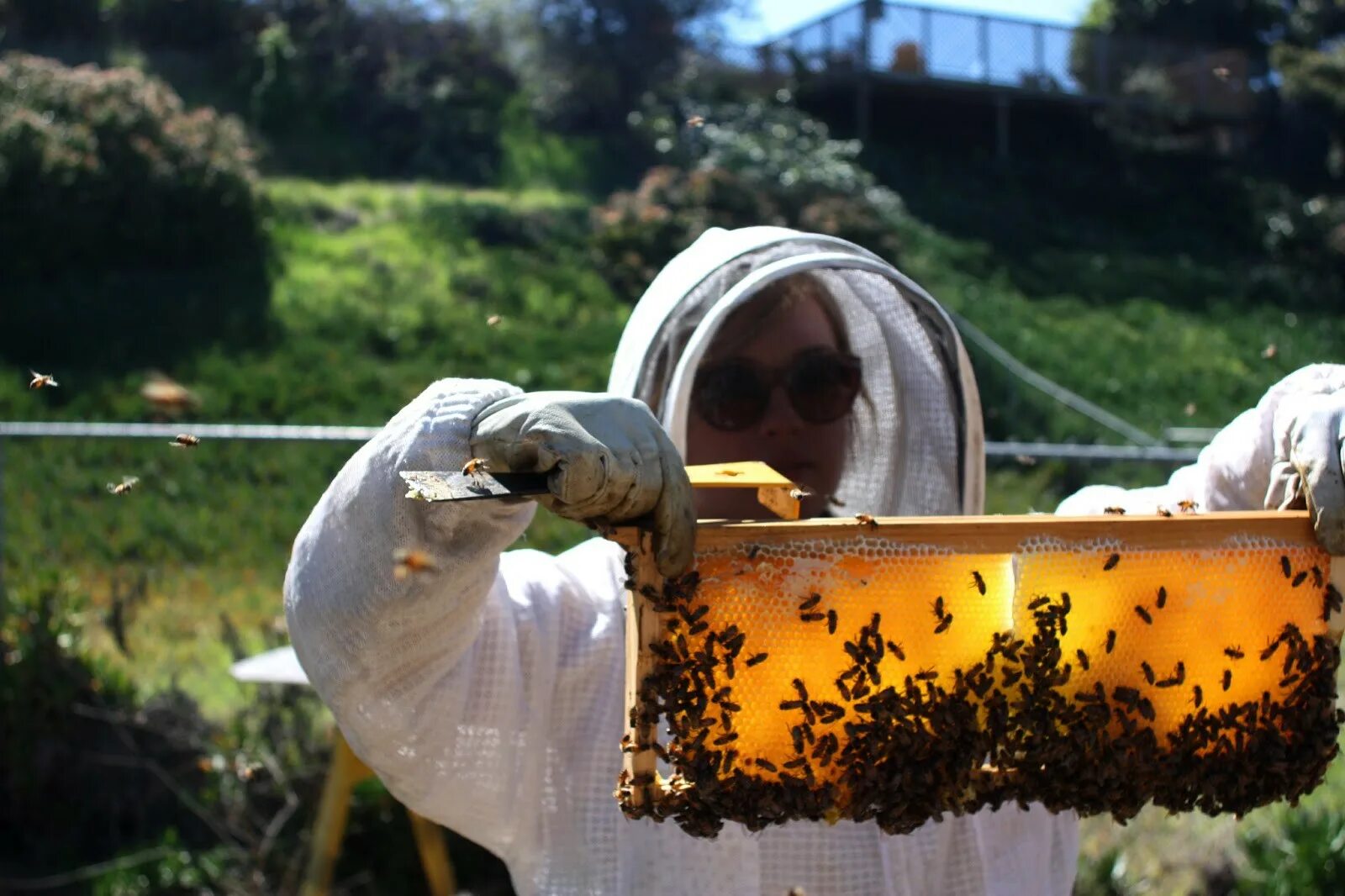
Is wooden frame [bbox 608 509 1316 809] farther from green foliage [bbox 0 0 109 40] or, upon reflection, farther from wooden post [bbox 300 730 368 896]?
green foliage [bbox 0 0 109 40]

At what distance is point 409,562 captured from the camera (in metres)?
1.90

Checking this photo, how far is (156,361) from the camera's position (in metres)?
12.6

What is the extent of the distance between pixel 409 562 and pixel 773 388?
1287 mm

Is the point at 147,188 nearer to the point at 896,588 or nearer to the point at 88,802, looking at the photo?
the point at 88,802

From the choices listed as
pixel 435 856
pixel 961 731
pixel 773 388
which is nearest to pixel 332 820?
pixel 435 856

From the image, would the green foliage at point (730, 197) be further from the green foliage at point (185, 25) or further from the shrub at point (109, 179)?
the green foliage at point (185, 25)

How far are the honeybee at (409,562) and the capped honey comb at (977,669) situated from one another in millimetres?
315

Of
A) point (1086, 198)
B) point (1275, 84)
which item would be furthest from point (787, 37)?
point (1275, 84)

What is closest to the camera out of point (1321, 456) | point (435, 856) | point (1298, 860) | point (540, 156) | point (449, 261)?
point (1321, 456)

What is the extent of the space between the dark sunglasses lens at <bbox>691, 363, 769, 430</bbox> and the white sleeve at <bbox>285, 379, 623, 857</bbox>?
44 centimetres

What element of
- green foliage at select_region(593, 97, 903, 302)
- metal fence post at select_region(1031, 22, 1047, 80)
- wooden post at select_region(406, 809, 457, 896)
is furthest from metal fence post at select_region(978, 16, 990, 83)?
wooden post at select_region(406, 809, 457, 896)

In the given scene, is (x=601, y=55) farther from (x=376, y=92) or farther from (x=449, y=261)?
(x=449, y=261)

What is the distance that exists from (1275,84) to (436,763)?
89.3 feet

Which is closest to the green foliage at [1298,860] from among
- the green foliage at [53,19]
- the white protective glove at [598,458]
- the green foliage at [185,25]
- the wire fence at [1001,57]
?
the white protective glove at [598,458]
